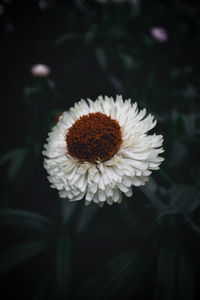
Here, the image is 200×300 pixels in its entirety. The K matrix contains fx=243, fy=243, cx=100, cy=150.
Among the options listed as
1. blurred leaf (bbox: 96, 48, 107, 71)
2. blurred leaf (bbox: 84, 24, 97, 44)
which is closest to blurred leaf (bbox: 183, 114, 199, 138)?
blurred leaf (bbox: 96, 48, 107, 71)

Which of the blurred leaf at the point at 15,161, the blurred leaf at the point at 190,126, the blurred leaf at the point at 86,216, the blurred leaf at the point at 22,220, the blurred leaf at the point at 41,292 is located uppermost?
the blurred leaf at the point at 15,161

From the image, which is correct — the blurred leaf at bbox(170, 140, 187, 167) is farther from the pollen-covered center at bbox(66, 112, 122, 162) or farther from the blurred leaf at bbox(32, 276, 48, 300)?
the blurred leaf at bbox(32, 276, 48, 300)

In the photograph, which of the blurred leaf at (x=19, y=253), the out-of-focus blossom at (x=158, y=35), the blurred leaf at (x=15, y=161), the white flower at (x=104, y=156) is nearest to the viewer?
the white flower at (x=104, y=156)

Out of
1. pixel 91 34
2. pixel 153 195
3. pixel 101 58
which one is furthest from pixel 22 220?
pixel 91 34

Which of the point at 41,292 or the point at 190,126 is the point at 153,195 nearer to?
the point at 190,126

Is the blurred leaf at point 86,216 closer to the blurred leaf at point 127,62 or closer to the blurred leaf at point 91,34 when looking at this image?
the blurred leaf at point 127,62

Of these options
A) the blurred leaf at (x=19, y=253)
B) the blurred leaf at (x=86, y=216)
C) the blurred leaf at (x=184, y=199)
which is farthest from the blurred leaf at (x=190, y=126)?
the blurred leaf at (x=19, y=253)

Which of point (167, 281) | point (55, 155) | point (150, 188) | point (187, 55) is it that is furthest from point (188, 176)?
point (187, 55)

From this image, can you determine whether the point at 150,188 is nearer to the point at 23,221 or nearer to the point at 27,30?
the point at 23,221
